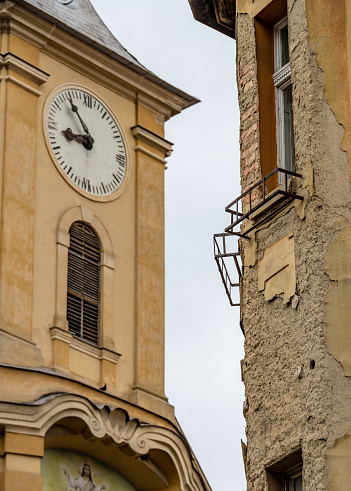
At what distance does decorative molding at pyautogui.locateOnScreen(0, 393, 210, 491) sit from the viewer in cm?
2277

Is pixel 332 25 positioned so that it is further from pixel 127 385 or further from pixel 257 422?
pixel 127 385

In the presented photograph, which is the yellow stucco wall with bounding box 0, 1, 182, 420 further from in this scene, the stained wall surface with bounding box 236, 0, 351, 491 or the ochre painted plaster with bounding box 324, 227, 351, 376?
the ochre painted plaster with bounding box 324, 227, 351, 376

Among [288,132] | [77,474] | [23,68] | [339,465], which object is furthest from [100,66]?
[339,465]

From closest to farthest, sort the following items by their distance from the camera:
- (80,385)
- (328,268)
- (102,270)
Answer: (328,268) < (80,385) < (102,270)

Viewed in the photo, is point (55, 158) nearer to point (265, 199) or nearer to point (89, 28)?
point (89, 28)

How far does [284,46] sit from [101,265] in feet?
42.2

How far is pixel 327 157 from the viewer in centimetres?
1222

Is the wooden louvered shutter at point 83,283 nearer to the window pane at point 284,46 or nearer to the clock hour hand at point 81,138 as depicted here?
the clock hour hand at point 81,138

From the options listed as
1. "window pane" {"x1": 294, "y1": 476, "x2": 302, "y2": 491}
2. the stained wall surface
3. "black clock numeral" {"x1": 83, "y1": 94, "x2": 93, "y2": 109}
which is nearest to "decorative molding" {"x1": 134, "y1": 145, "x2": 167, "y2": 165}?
"black clock numeral" {"x1": 83, "y1": 94, "x2": 93, "y2": 109}

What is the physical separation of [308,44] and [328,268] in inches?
74.1

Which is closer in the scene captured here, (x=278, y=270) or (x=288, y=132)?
(x=278, y=270)

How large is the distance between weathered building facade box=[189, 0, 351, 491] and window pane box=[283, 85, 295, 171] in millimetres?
11

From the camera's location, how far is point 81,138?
2661cm

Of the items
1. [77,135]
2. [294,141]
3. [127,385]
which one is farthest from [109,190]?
[294,141]
